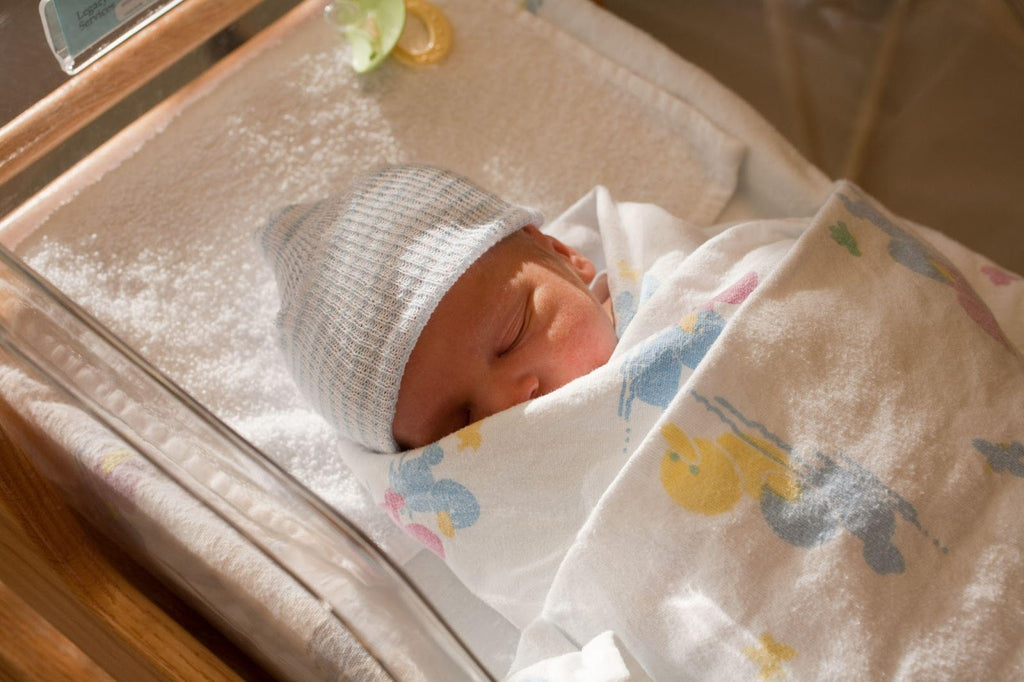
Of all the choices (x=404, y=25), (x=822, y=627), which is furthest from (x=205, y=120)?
(x=822, y=627)

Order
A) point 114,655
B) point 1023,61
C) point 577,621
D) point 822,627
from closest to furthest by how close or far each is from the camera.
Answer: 1. point 114,655
2. point 822,627
3. point 577,621
4. point 1023,61

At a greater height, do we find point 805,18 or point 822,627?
point 805,18

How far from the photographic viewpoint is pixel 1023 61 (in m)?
1.18

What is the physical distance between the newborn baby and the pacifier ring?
417mm

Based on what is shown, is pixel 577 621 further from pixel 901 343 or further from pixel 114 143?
pixel 114 143

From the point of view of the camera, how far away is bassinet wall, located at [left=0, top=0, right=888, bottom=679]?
843mm

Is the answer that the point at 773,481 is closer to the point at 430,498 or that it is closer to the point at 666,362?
the point at 666,362

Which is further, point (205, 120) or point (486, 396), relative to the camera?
point (205, 120)

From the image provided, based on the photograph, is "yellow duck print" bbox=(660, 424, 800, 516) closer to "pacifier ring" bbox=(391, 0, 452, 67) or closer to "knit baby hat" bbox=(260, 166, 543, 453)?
"knit baby hat" bbox=(260, 166, 543, 453)

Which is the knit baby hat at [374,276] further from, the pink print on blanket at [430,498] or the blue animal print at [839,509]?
the blue animal print at [839,509]

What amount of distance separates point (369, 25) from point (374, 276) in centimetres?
54

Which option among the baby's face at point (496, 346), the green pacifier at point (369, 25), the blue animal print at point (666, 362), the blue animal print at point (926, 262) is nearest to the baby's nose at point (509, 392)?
the baby's face at point (496, 346)

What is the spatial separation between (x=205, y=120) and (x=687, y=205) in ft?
2.09

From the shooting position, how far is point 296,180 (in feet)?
4.12
